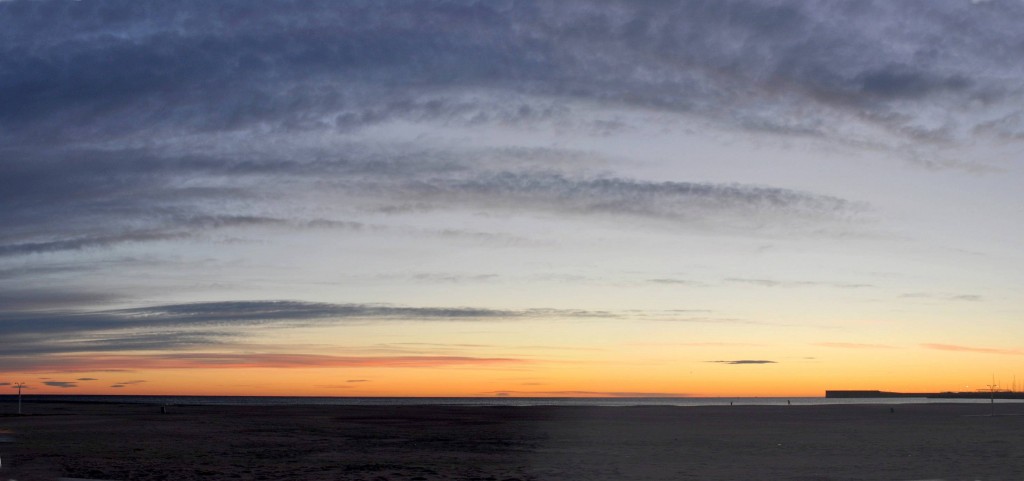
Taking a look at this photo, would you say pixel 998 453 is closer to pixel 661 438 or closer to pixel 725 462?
pixel 725 462

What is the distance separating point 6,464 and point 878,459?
35.0 meters

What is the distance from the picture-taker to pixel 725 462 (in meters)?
35.0

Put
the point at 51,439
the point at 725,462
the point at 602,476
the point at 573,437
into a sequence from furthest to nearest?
the point at 573,437, the point at 51,439, the point at 725,462, the point at 602,476

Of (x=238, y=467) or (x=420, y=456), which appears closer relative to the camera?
(x=238, y=467)

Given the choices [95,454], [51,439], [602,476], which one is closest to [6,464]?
[95,454]

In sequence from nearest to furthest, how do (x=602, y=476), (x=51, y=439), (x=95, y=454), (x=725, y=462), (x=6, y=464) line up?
1. (x=602, y=476)
2. (x=6, y=464)
3. (x=725, y=462)
4. (x=95, y=454)
5. (x=51, y=439)

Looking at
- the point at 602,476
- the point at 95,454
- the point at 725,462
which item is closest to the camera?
the point at 602,476

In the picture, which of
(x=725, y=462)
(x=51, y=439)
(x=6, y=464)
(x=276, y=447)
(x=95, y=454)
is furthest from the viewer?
(x=51, y=439)

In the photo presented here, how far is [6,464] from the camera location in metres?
32.6

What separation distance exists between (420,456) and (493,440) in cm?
1140

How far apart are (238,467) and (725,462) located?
19385 mm

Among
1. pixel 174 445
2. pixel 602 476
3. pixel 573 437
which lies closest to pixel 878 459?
pixel 602 476

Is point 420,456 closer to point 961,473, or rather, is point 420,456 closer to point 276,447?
point 276,447

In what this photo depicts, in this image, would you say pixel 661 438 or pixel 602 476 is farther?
pixel 661 438
